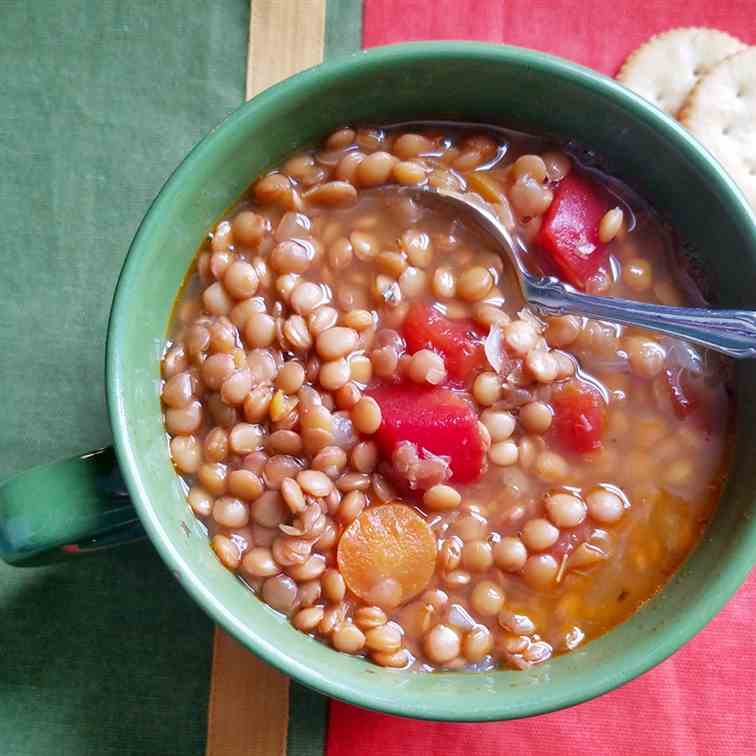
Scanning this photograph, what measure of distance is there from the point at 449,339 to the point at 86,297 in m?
0.82

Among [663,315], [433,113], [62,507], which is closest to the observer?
[62,507]

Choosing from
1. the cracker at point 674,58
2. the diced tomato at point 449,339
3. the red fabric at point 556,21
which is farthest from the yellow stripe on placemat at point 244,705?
the cracker at point 674,58

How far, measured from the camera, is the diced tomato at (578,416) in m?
1.69

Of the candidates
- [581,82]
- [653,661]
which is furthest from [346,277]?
[653,661]

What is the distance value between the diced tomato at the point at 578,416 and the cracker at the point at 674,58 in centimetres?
76

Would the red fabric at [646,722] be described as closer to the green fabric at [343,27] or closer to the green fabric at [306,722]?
the green fabric at [306,722]

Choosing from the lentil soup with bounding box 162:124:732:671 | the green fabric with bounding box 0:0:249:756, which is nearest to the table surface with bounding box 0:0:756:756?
the green fabric with bounding box 0:0:249:756

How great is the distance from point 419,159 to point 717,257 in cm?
57

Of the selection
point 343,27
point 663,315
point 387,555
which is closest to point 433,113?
point 343,27

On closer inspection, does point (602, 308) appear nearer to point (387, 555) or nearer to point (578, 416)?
point (578, 416)

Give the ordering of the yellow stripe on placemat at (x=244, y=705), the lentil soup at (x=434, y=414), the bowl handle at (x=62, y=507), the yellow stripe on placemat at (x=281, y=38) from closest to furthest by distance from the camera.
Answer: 1. the bowl handle at (x=62, y=507)
2. the lentil soup at (x=434, y=414)
3. the yellow stripe on placemat at (x=244, y=705)
4. the yellow stripe on placemat at (x=281, y=38)

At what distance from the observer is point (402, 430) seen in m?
1.67

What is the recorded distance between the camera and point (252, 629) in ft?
5.05

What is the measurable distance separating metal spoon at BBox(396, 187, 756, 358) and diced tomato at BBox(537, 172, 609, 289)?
4 cm
